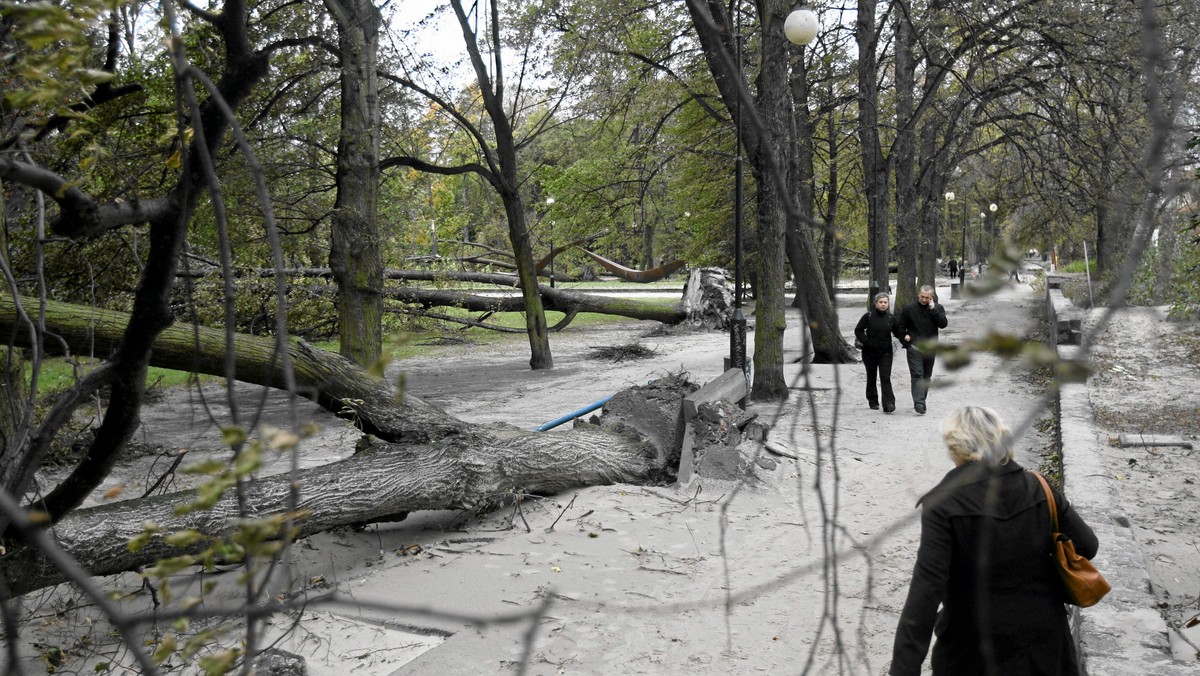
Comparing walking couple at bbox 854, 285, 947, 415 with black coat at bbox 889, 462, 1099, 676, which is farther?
walking couple at bbox 854, 285, 947, 415

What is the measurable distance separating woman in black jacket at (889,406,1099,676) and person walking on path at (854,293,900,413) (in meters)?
8.93

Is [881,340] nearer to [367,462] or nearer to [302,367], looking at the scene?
[367,462]

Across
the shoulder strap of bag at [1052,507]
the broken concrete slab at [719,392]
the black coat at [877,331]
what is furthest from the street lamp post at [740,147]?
the shoulder strap of bag at [1052,507]

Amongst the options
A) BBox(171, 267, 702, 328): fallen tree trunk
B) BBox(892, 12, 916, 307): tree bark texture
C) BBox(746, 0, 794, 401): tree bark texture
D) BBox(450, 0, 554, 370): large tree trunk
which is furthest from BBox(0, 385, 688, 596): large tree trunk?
BBox(892, 12, 916, 307): tree bark texture

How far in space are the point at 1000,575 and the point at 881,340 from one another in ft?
30.0

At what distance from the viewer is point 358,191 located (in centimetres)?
1277

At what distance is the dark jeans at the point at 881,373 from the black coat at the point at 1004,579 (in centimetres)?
895

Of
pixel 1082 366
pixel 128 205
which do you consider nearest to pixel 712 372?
pixel 128 205

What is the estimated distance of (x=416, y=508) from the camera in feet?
23.7

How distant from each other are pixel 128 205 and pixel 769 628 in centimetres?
435

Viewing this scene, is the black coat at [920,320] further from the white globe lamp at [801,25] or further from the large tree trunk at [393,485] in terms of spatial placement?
the large tree trunk at [393,485]

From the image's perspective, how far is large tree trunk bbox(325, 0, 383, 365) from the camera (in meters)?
12.6

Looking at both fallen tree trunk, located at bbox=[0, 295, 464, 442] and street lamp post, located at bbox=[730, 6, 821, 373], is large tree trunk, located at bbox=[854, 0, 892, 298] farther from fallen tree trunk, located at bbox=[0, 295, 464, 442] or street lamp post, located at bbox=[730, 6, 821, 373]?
fallen tree trunk, located at bbox=[0, 295, 464, 442]

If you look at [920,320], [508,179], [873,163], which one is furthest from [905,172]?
[920,320]
